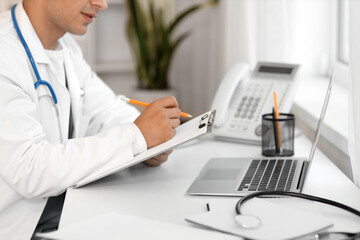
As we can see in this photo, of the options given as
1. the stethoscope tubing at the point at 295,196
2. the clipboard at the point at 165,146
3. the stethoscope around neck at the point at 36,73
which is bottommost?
the stethoscope tubing at the point at 295,196

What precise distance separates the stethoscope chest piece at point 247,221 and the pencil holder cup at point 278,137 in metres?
0.57

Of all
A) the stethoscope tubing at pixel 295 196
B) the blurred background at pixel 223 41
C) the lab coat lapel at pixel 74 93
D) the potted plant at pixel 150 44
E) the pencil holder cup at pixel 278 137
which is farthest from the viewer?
the potted plant at pixel 150 44

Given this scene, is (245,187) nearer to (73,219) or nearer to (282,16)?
(73,219)

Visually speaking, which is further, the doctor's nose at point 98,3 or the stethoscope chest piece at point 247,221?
the doctor's nose at point 98,3

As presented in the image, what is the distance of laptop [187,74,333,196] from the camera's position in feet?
4.01

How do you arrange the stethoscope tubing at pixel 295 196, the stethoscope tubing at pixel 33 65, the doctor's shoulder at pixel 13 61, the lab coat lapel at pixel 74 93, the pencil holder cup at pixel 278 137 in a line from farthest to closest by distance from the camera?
the lab coat lapel at pixel 74 93, the pencil holder cup at pixel 278 137, the stethoscope tubing at pixel 33 65, the doctor's shoulder at pixel 13 61, the stethoscope tubing at pixel 295 196

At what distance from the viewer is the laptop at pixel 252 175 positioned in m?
1.22

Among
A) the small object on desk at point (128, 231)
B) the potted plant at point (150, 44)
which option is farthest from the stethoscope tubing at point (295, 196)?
the potted plant at point (150, 44)

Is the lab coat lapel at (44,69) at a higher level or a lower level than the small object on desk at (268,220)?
higher

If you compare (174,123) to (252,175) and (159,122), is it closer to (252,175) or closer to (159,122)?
(159,122)

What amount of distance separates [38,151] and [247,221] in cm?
52

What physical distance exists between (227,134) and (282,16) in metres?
0.88

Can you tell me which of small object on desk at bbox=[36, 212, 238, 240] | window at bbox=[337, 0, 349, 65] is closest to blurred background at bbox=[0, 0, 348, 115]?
window at bbox=[337, 0, 349, 65]

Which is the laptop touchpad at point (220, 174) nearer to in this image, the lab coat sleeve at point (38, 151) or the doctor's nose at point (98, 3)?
the lab coat sleeve at point (38, 151)
